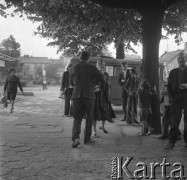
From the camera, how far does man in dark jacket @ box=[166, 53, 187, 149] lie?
722 cm

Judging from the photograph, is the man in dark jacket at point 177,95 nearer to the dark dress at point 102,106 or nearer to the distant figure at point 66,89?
the dark dress at point 102,106

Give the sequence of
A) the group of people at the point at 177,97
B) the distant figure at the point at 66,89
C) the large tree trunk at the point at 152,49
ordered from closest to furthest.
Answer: the group of people at the point at 177,97
the large tree trunk at the point at 152,49
the distant figure at the point at 66,89

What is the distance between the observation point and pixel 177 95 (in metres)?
7.36

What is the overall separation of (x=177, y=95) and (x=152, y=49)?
2.24m

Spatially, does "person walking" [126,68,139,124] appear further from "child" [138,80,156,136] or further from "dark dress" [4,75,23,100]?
"dark dress" [4,75,23,100]

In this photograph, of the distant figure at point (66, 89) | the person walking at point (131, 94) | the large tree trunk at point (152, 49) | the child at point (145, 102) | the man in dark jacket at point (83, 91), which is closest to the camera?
the man in dark jacket at point (83, 91)

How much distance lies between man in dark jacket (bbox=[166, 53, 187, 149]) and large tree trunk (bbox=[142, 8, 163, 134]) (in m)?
1.83

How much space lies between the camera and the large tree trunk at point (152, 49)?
9156 millimetres

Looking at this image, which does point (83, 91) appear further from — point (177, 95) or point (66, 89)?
point (66, 89)

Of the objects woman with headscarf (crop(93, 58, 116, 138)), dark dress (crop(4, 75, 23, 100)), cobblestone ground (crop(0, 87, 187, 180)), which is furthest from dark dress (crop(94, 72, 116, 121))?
dark dress (crop(4, 75, 23, 100))

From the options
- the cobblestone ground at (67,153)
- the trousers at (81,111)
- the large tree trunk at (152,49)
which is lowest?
the cobblestone ground at (67,153)

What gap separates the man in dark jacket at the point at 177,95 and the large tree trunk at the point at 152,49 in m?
1.83

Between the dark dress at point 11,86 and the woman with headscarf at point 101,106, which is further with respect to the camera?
the dark dress at point 11,86

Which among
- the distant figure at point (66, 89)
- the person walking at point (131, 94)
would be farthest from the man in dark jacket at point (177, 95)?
the distant figure at point (66, 89)
